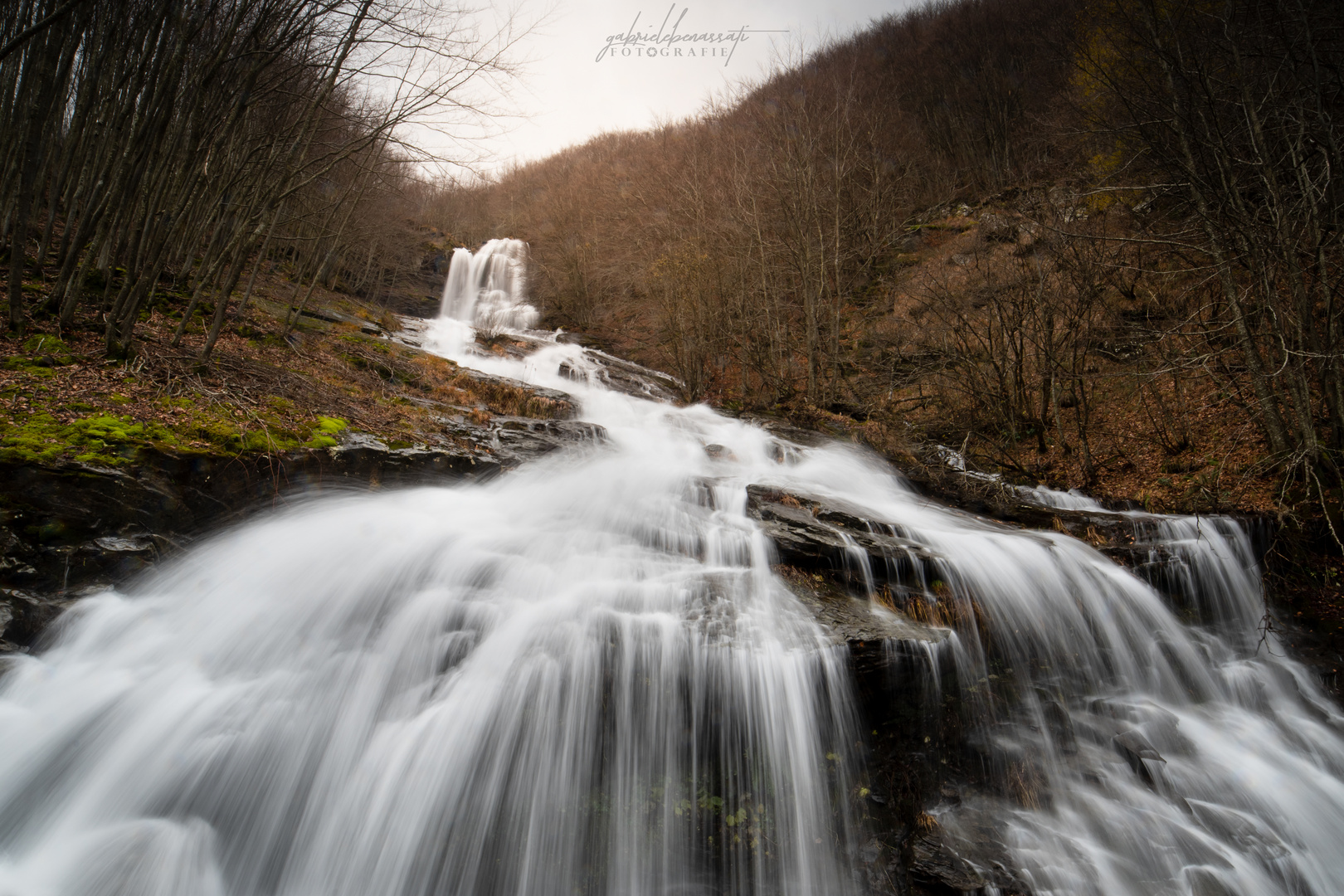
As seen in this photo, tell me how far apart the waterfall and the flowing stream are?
19.9 metres

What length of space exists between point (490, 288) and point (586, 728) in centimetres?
2709

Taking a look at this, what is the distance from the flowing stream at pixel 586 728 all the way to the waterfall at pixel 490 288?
19896mm

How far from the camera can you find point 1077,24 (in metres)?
15.7

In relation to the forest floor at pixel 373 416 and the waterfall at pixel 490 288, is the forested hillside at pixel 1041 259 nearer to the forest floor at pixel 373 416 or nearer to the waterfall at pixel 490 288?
the forest floor at pixel 373 416

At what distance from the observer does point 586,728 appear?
11.9 feet

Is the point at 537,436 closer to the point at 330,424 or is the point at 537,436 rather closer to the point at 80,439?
the point at 330,424

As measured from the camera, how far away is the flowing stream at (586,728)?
297 centimetres

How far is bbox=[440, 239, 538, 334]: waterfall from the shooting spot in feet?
78.7

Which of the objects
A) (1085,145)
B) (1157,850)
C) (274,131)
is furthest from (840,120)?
(1157,850)

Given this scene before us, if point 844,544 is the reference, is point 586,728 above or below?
below

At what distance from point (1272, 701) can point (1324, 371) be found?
3.81m

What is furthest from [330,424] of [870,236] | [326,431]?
[870,236]

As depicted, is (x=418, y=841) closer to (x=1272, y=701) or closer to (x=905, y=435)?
(x=1272, y=701)

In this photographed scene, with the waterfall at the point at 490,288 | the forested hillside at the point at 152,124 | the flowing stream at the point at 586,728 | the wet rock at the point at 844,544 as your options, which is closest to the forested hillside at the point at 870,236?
the forested hillside at the point at 152,124
